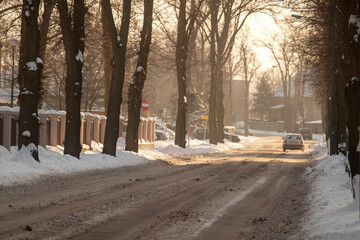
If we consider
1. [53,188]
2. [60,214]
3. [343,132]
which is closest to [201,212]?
[60,214]

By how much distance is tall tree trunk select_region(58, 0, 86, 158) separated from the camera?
20.0 m

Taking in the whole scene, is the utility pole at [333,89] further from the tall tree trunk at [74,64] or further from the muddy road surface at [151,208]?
the tall tree trunk at [74,64]

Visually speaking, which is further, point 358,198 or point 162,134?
point 162,134

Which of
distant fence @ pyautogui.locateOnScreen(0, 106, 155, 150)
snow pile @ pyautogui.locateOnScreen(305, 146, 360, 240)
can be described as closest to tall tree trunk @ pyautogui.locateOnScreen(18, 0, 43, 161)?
distant fence @ pyautogui.locateOnScreen(0, 106, 155, 150)

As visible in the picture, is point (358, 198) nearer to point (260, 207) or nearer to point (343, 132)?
point (260, 207)

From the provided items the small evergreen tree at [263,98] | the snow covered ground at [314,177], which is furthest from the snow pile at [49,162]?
the small evergreen tree at [263,98]

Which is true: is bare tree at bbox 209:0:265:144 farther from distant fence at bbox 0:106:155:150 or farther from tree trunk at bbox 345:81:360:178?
tree trunk at bbox 345:81:360:178

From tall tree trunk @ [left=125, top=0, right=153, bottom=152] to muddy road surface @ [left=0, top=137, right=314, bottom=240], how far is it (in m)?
10.2

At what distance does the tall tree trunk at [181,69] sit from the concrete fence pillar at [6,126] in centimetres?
1586

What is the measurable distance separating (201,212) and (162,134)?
4764cm

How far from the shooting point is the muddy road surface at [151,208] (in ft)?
26.8

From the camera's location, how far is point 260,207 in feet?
37.3

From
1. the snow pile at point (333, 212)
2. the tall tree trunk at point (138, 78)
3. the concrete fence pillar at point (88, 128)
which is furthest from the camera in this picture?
the concrete fence pillar at point (88, 128)

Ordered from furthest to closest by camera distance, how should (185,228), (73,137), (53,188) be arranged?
(73,137) → (53,188) → (185,228)
